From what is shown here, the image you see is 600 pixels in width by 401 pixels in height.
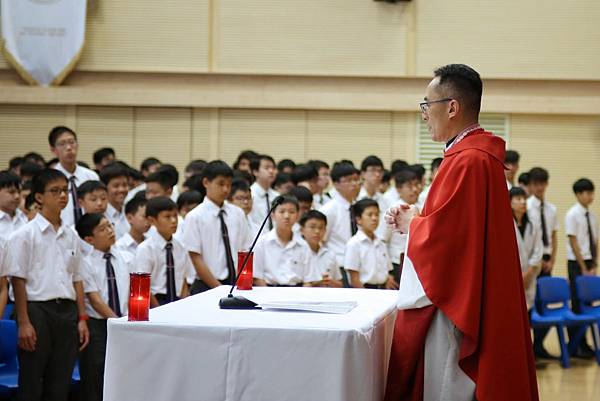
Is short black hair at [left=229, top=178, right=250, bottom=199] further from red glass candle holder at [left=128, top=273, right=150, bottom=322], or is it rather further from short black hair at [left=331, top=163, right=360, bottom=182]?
red glass candle holder at [left=128, top=273, right=150, bottom=322]

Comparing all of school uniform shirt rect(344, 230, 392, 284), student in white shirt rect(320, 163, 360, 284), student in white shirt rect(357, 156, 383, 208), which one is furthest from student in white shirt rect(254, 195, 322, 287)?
student in white shirt rect(357, 156, 383, 208)

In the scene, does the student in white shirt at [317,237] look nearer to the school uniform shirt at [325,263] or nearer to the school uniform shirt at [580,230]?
the school uniform shirt at [325,263]

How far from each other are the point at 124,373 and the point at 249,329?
50 centimetres

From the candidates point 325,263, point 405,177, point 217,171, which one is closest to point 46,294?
point 217,171

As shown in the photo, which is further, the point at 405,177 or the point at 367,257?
the point at 405,177

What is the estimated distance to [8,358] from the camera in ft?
19.7

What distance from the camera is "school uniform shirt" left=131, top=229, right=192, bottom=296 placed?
6422 millimetres

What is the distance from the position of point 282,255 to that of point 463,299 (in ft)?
12.5

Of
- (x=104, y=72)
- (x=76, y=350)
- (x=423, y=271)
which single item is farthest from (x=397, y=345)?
(x=104, y=72)

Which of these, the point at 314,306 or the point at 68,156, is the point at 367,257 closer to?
the point at 68,156

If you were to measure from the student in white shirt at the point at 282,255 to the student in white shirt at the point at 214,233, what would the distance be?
370 mm

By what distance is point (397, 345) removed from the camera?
381 centimetres

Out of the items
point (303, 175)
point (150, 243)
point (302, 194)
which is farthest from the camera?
point (303, 175)

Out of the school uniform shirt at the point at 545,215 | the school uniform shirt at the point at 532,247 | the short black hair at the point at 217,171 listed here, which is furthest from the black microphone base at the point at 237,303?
the school uniform shirt at the point at 545,215
